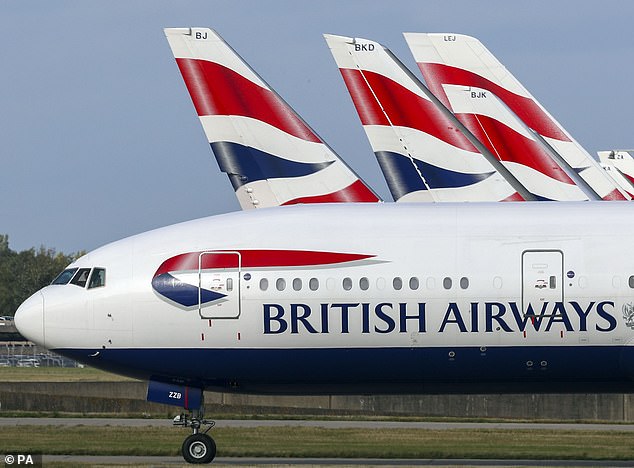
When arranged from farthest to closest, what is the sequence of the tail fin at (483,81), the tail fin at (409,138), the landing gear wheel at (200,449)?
the tail fin at (483,81) < the tail fin at (409,138) < the landing gear wheel at (200,449)

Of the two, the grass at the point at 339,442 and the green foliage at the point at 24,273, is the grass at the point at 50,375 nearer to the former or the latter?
the grass at the point at 339,442

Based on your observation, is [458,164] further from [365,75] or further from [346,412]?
[346,412]

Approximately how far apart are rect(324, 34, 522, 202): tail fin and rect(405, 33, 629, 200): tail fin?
3844 mm

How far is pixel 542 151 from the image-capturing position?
34062 mm

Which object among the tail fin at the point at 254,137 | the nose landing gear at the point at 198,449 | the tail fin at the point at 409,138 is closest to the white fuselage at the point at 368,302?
the nose landing gear at the point at 198,449

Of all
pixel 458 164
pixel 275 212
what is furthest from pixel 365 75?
pixel 275 212

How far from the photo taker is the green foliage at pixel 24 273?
170 meters

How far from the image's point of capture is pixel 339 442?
100ft

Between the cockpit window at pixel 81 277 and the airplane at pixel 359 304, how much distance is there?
0.26 feet

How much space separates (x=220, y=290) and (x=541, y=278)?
5498 mm

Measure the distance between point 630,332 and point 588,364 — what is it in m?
0.89

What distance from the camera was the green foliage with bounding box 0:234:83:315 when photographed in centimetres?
17025

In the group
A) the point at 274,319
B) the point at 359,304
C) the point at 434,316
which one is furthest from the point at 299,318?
the point at 434,316

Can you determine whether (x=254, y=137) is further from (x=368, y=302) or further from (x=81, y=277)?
(x=368, y=302)
